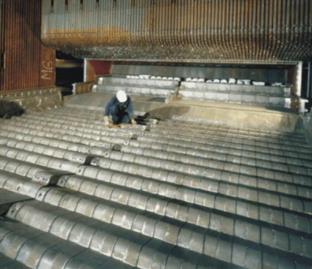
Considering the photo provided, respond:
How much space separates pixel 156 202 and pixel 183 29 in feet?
15.2

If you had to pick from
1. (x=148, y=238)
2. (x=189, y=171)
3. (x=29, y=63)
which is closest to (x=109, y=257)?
(x=148, y=238)

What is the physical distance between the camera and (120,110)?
492 cm

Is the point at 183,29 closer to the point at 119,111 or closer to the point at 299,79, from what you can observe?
the point at 119,111

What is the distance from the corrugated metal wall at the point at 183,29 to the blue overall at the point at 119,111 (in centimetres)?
222

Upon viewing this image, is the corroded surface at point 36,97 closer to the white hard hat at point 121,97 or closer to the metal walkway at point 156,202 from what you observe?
the metal walkway at point 156,202

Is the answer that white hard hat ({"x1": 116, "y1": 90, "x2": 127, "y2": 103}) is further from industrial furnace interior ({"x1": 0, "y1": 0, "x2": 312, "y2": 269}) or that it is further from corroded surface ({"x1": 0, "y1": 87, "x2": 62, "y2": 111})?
corroded surface ({"x1": 0, "y1": 87, "x2": 62, "y2": 111})

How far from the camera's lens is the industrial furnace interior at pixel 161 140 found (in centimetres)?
192

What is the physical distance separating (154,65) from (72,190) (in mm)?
5859

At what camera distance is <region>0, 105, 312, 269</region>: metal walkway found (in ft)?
5.93

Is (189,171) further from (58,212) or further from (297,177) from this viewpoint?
(58,212)

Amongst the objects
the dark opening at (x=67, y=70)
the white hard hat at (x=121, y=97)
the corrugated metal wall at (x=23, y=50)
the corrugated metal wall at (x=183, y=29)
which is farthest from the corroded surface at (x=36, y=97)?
the white hard hat at (x=121, y=97)

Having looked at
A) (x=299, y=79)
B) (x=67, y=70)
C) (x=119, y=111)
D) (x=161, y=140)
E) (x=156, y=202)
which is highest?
(x=67, y=70)

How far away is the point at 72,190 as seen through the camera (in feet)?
8.86

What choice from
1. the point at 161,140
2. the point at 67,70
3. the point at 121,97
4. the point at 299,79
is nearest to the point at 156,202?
the point at 161,140
